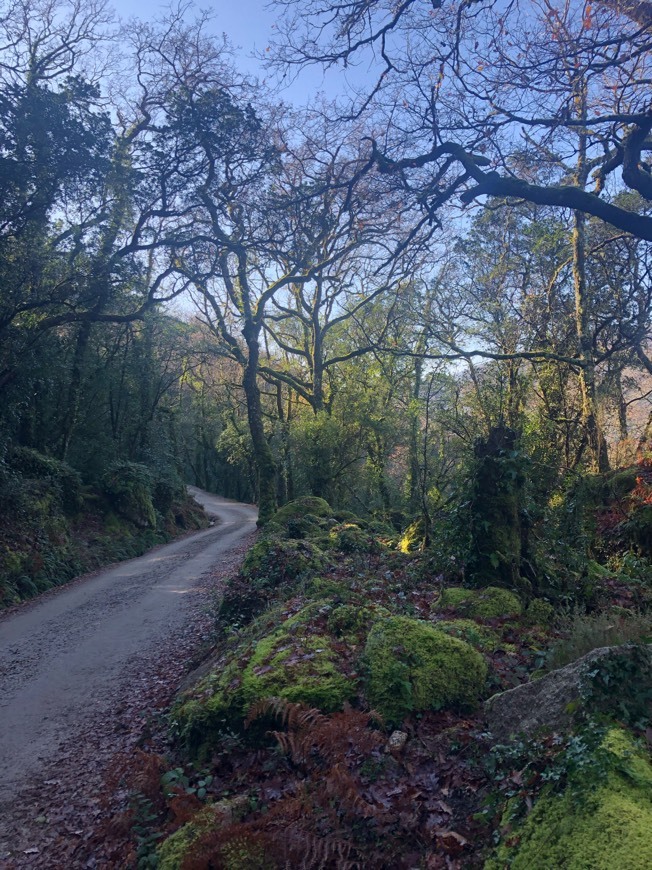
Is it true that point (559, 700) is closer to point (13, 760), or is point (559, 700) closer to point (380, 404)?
point (13, 760)

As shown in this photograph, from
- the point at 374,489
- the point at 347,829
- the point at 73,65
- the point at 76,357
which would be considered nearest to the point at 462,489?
the point at 347,829

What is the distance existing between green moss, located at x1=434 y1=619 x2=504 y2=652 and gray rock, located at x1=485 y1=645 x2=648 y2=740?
4.83 ft

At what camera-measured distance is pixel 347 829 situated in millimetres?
3410

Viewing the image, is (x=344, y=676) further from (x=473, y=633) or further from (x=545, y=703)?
(x=545, y=703)

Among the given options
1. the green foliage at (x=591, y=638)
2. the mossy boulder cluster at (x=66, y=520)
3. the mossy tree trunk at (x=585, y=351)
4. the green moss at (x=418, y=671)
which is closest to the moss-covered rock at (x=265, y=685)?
the green moss at (x=418, y=671)

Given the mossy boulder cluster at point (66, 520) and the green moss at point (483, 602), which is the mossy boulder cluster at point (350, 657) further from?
the mossy boulder cluster at point (66, 520)

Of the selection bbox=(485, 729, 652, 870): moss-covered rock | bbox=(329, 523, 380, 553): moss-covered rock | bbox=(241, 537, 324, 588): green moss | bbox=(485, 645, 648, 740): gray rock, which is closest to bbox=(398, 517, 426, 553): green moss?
bbox=(329, 523, 380, 553): moss-covered rock

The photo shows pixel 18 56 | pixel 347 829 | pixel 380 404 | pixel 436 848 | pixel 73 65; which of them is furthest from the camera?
pixel 380 404

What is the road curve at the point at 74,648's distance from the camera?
242 inches

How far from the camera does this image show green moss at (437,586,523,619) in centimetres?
689

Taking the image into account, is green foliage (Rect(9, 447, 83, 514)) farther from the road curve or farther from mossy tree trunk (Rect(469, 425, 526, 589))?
mossy tree trunk (Rect(469, 425, 526, 589))

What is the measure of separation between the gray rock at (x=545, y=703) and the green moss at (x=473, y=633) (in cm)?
147

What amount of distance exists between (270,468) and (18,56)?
16.0m

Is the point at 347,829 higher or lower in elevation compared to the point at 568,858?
lower
